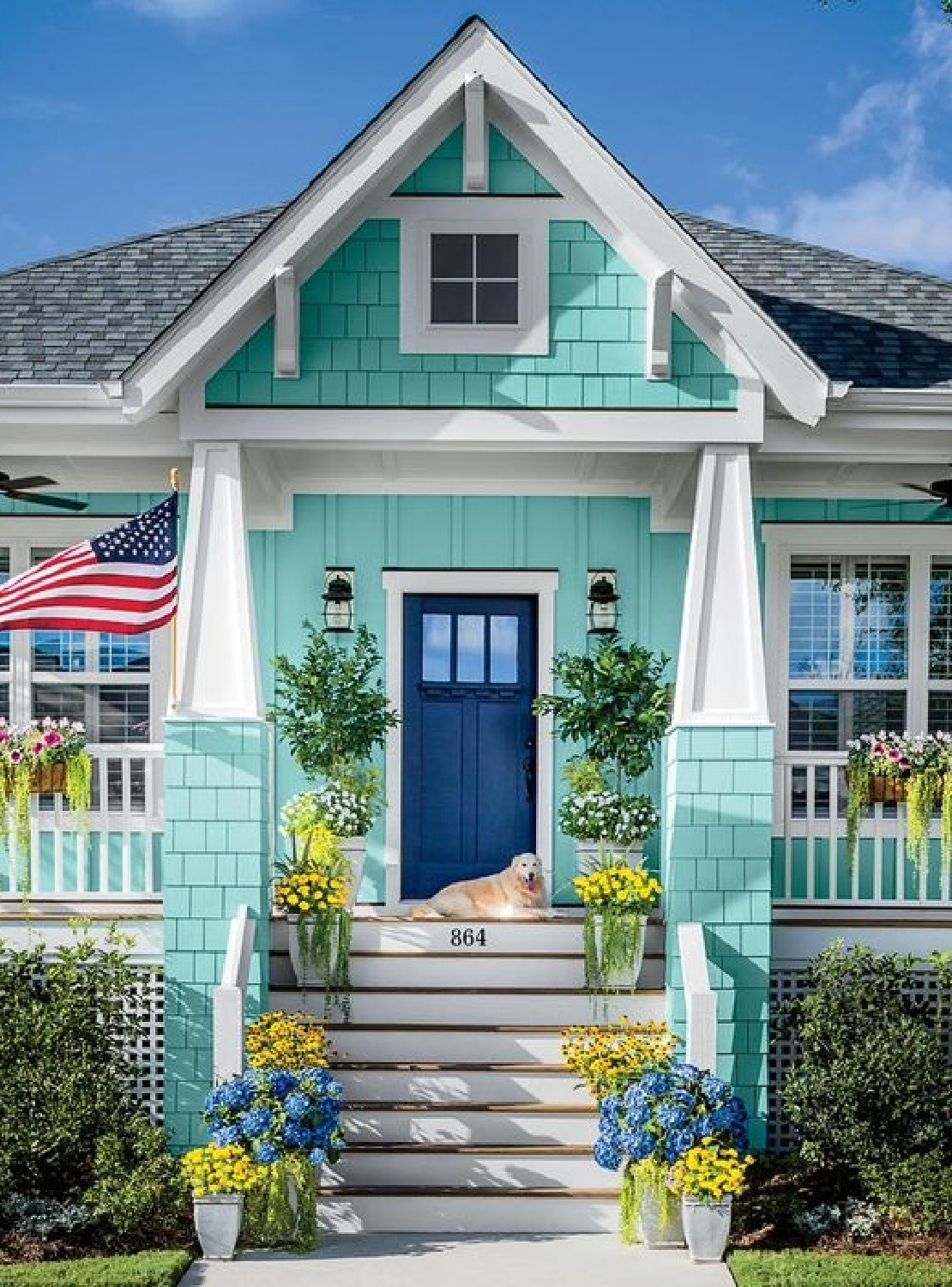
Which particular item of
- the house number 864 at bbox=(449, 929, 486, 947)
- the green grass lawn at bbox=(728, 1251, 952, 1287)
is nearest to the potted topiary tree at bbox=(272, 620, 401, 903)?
the house number 864 at bbox=(449, 929, 486, 947)

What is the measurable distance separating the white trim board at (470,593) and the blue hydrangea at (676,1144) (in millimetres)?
3385

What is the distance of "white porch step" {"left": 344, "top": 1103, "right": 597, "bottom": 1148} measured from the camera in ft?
28.9

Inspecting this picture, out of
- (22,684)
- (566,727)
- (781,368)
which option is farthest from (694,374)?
(22,684)

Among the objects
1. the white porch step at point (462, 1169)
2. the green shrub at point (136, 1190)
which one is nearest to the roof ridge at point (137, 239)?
the green shrub at point (136, 1190)

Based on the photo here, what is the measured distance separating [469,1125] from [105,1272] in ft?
6.86

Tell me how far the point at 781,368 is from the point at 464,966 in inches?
148

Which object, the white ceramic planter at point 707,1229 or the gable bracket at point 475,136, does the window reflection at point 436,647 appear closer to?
the gable bracket at point 475,136

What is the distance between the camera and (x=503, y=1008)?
936cm

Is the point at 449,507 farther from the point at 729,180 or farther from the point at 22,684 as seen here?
the point at 729,180

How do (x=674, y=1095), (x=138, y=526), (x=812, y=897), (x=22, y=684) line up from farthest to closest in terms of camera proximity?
(x=22, y=684) → (x=812, y=897) → (x=138, y=526) → (x=674, y=1095)

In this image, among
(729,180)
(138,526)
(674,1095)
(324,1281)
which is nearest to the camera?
(324,1281)

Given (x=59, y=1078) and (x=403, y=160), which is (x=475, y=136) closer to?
(x=403, y=160)

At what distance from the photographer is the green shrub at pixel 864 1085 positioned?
858 centimetres

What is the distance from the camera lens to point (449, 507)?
11336 millimetres
